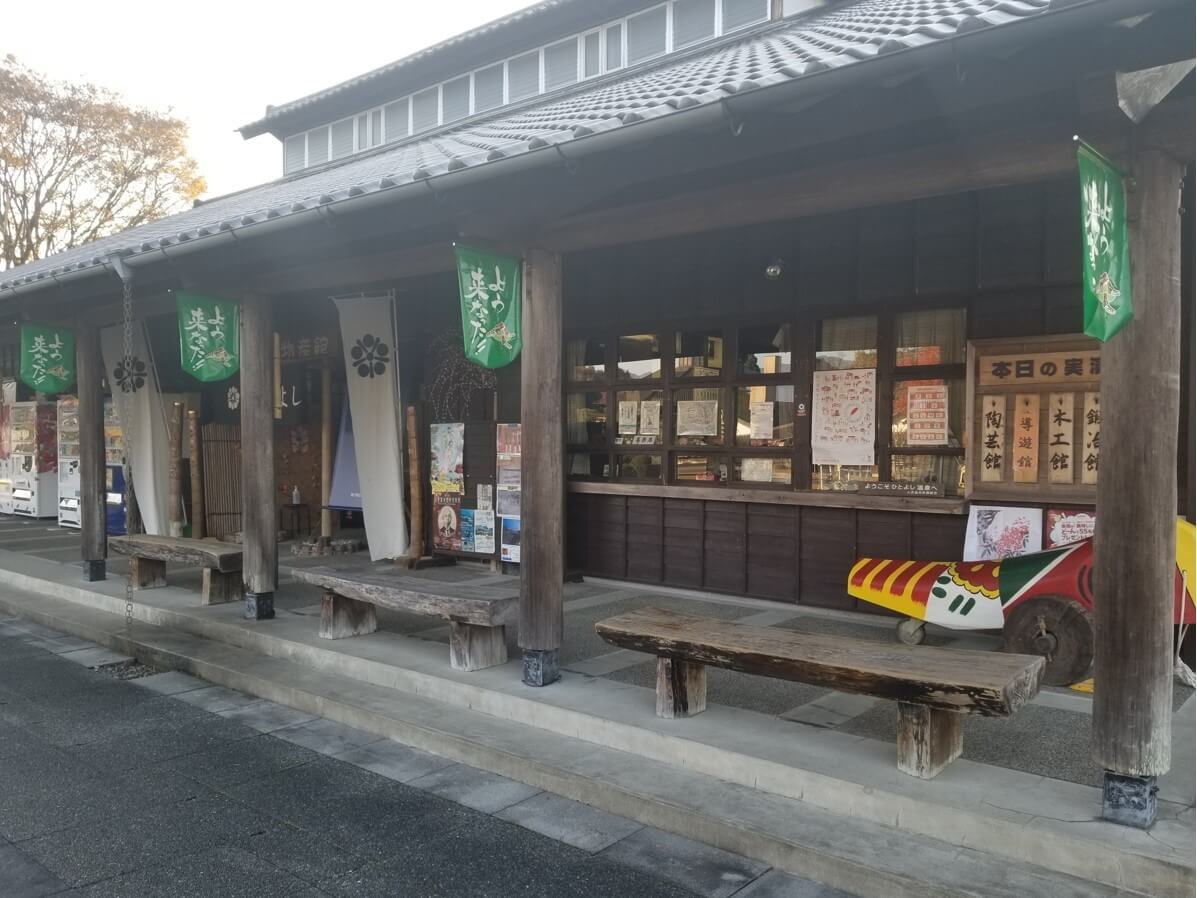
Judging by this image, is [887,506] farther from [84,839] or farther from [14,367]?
[14,367]

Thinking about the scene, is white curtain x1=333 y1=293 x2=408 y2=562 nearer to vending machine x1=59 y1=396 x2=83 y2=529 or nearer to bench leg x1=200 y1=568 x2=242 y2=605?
bench leg x1=200 y1=568 x2=242 y2=605

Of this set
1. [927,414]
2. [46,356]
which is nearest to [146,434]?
[46,356]

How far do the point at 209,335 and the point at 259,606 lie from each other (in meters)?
2.51

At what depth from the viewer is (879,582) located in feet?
21.0

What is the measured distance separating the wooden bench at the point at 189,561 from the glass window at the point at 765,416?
5031 mm

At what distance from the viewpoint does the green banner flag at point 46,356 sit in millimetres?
9992

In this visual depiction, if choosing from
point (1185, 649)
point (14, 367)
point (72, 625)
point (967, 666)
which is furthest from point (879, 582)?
point (14, 367)

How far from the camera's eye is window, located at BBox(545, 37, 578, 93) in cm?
1169

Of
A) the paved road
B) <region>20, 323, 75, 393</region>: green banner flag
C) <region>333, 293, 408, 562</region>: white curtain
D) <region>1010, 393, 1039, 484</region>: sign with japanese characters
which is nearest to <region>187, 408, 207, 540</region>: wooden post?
<region>20, 323, 75, 393</region>: green banner flag

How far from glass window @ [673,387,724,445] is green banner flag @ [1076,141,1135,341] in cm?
498

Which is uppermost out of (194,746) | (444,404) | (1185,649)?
(444,404)

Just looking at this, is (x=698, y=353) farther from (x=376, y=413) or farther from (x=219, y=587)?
(x=219, y=587)

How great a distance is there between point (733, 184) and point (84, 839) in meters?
4.70

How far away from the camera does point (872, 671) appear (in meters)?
3.97
